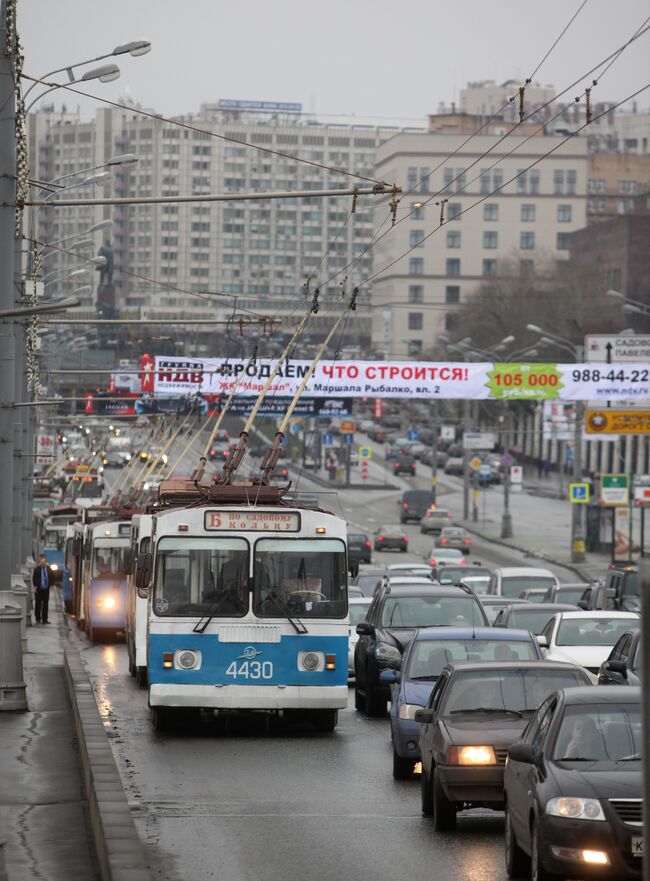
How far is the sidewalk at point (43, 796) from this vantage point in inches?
468

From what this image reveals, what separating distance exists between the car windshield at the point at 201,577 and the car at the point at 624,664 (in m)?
4.01

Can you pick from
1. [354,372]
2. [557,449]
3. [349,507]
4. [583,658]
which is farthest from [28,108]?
[557,449]

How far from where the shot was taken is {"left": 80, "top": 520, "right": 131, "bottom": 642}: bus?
39844mm

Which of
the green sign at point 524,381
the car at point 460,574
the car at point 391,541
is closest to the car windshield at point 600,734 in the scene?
the car at point 460,574

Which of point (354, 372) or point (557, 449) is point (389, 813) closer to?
point (354, 372)

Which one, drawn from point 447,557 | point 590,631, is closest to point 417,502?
point 447,557

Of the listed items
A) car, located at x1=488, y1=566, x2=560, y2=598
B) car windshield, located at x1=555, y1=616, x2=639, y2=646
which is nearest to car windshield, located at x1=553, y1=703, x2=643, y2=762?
car windshield, located at x1=555, y1=616, x2=639, y2=646

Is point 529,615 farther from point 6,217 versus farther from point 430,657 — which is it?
point 6,217

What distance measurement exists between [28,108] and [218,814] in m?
14.6

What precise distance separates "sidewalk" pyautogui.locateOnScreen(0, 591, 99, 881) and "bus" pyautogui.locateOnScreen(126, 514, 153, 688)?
2.28 metres

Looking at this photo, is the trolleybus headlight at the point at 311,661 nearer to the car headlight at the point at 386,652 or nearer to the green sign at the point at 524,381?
the car headlight at the point at 386,652

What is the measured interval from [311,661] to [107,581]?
65.6 feet

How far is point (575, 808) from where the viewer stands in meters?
10.5

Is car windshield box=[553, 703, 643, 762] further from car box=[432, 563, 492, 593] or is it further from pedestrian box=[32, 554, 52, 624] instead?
pedestrian box=[32, 554, 52, 624]
